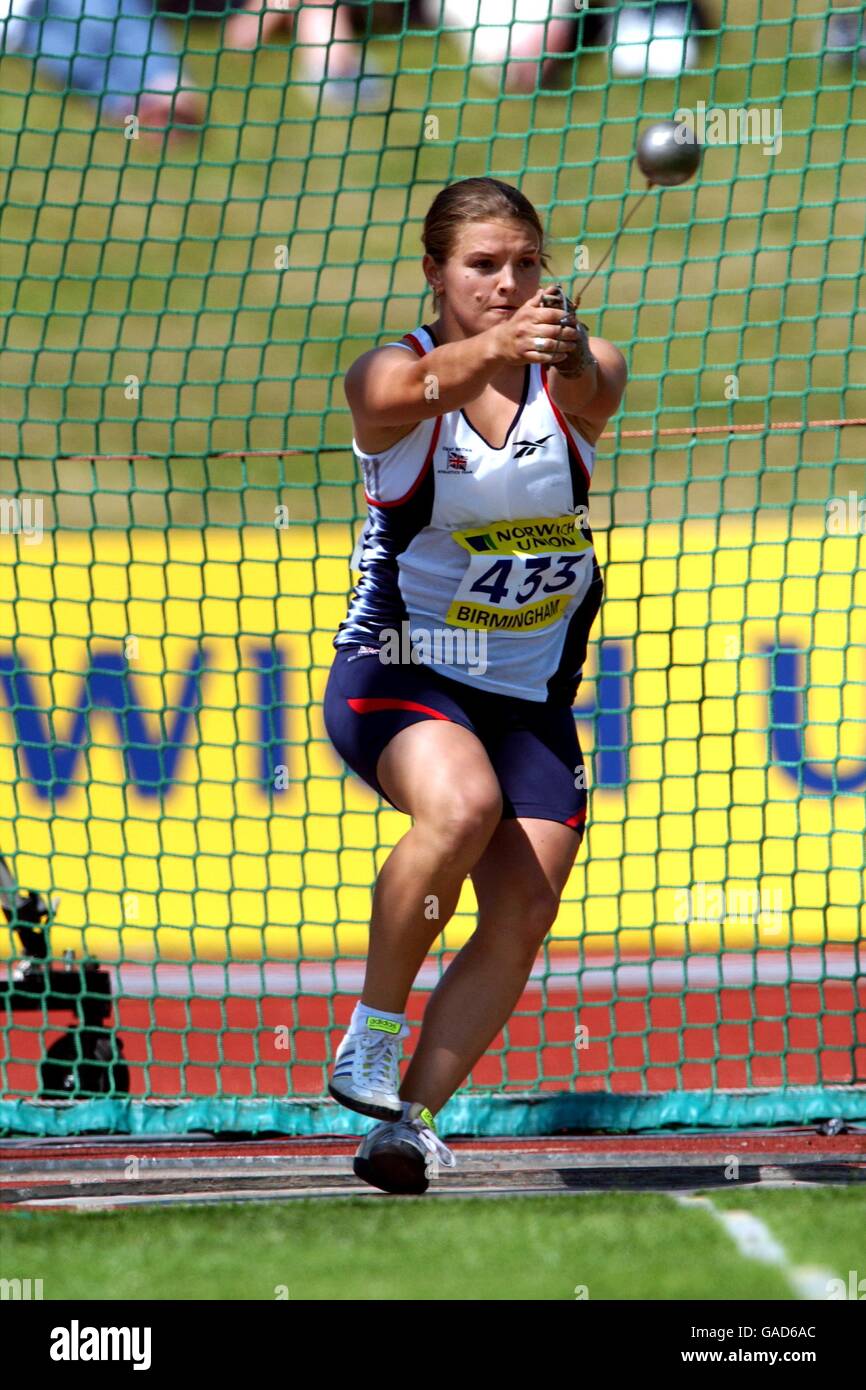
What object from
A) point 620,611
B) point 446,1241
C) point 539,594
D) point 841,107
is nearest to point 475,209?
point 539,594

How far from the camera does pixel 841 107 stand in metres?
15.4

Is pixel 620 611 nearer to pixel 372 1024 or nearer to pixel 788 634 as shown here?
pixel 788 634

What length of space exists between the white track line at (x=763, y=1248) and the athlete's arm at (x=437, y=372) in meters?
1.76

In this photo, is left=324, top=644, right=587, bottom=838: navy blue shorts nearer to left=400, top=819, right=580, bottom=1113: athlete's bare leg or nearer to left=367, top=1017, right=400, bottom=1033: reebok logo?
left=400, top=819, right=580, bottom=1113: athlete's bare leg

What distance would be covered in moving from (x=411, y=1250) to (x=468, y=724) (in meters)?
1.07

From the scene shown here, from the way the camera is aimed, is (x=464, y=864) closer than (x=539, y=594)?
Yes

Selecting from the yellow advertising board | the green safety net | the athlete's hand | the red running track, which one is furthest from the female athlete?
the yellow advertising board

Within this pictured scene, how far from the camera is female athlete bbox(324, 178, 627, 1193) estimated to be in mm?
3338

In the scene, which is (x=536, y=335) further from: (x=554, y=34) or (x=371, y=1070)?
(x=554, y=34)

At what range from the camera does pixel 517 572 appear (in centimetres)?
354

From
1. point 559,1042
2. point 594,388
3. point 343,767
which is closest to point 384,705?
point 594,388

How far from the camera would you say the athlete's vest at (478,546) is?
3.47 meters
